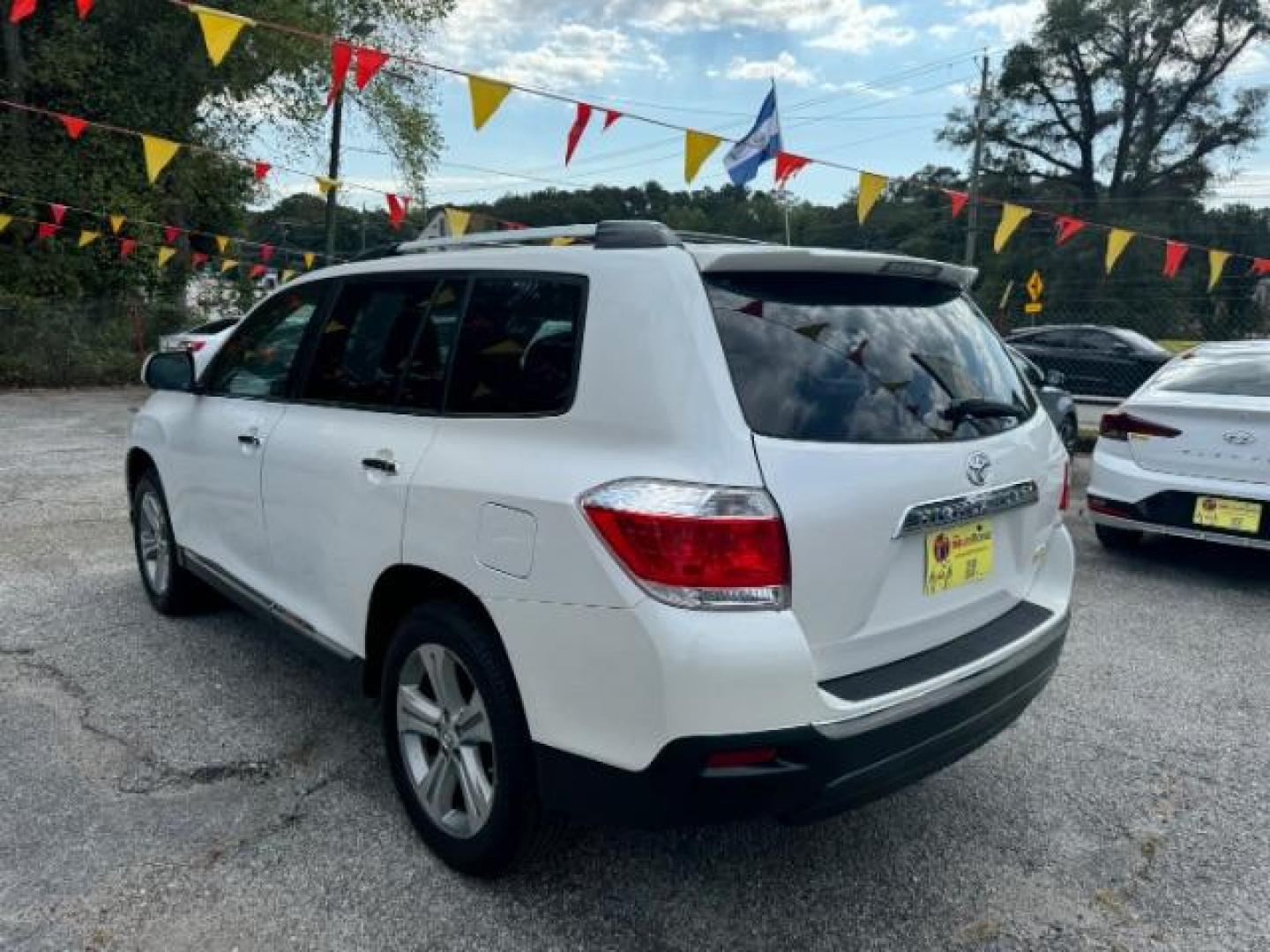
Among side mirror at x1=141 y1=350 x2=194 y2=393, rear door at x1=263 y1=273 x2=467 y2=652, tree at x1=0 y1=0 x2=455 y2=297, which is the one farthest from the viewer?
tree at x1=0 y1=0 x2=455 y2=297

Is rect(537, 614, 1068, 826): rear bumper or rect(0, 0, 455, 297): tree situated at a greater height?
rect(0, 0, 455, 297): tree

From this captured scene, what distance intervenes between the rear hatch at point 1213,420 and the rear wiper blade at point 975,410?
11.2 ft

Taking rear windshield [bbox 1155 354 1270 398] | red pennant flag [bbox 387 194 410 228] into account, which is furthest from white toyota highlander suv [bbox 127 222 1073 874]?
red pennant flag [bbox 387 194 410 228]

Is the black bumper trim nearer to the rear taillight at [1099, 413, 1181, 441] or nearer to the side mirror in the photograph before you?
the side mirror

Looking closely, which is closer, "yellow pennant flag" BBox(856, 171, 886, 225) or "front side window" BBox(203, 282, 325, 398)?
"front side window" BBox(203, 282, 325, 398)

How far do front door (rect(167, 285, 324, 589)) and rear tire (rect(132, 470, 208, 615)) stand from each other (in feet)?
0.81

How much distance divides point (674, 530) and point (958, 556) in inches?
33.5

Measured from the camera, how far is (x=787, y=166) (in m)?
10.6

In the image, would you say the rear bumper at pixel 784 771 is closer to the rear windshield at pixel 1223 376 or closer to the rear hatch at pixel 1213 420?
the rear hatch at pixel 1213 420

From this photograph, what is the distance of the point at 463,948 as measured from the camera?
2.28m

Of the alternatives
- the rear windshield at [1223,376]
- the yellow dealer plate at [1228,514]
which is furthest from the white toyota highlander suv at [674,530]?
the rear windshield at [1223,376]

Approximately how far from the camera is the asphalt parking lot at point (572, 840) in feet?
7.80

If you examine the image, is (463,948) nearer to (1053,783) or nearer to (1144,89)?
(1053,783)

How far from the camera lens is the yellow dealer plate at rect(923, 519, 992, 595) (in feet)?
7.64
